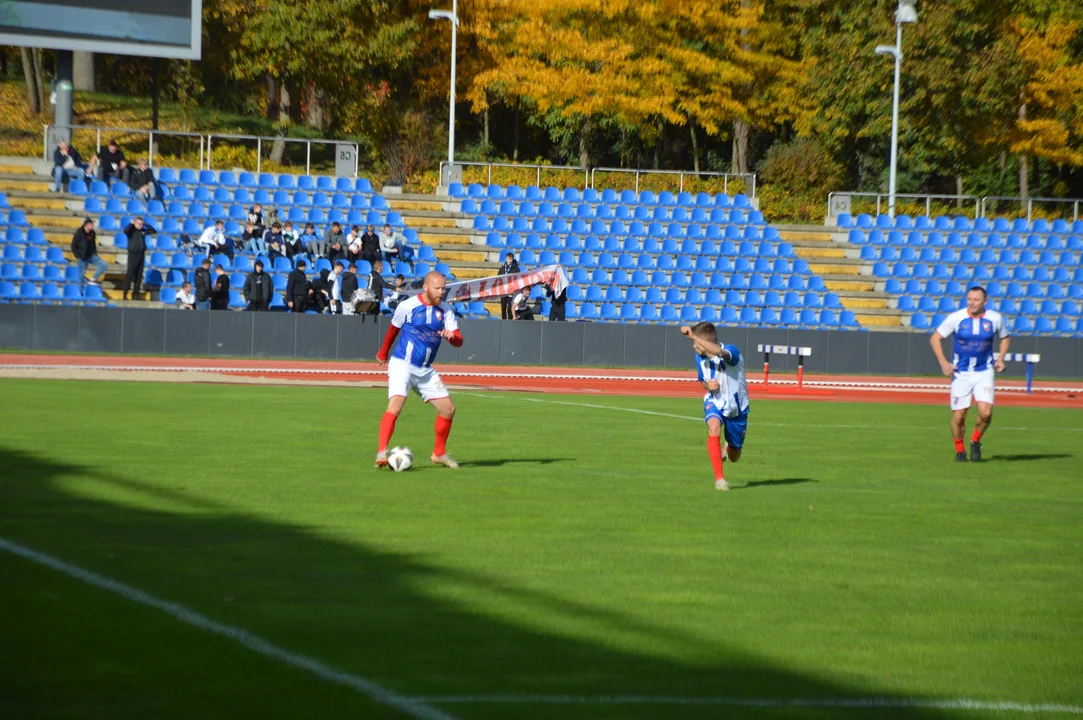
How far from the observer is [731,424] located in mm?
13008

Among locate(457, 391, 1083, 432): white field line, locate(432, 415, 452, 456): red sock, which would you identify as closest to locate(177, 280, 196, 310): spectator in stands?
locate(457, 391, 1083, 432): white field line

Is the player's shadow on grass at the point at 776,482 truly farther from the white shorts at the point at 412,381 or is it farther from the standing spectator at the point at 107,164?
the standing spectator at the point at 107,164

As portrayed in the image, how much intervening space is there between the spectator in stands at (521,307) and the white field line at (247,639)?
2599 cm

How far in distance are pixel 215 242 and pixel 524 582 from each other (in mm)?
27900

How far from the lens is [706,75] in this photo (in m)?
50.3

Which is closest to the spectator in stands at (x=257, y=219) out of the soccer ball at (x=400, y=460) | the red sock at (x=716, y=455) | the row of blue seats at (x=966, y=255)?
the row of blue seats at (x=966, y=255)

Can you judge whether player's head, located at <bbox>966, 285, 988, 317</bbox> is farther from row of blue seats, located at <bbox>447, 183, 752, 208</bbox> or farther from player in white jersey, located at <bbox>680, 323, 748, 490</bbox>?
row of blue seats, located at <bbox>447, 183, 752, 208</bbox>

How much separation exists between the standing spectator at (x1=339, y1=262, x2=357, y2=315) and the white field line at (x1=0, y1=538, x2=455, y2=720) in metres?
24.7

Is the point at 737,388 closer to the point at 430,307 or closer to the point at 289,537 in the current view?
the point at 430,307

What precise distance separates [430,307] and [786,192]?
37.4 m

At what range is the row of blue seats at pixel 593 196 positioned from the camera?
40125mm

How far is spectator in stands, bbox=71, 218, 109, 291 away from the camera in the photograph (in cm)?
3181

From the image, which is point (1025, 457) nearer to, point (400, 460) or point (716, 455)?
point (716, 455)

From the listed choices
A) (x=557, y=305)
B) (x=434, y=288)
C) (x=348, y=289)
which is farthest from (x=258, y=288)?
(x=434, y=288)
